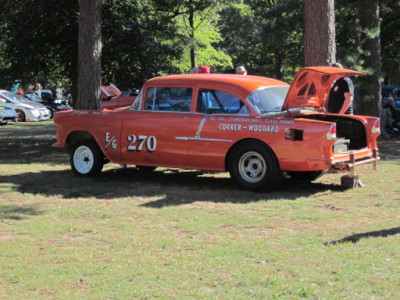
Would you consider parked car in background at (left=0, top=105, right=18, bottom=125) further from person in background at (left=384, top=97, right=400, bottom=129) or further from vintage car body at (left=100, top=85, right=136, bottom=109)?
person in background at (left=384, top=97, right=400, bottom=129)

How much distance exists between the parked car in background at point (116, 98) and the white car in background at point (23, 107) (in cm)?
575

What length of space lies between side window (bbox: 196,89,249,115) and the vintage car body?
14521 millimetres

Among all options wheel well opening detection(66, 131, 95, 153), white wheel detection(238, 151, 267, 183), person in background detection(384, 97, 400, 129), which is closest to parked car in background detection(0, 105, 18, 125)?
person in background detection(384, 97, 400, 129)

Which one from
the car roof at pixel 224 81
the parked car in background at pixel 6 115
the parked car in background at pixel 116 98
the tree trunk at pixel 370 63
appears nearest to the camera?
the car roof at pixel 224 81

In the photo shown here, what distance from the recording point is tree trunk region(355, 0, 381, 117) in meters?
17.6

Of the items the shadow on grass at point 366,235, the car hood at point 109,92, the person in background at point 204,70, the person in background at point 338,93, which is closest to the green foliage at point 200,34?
the car hood at point 109,92

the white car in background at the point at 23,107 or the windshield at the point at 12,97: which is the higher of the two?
the windshield at the point at 12,97

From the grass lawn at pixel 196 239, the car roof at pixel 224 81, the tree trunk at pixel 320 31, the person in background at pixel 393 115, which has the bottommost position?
the grass lawn at pixel 196 239

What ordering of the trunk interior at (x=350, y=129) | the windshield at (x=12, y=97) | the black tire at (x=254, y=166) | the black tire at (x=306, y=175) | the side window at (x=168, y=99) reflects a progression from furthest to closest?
the windshield at (x=12, y=97)
the black tire at (x=306, y=175)
the side window at (x=168, y=99)
the trunk interior at (x=350, y=129)
the black tire at (x=254, y=166)

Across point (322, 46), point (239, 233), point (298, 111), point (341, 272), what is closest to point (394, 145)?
point (322, 46)

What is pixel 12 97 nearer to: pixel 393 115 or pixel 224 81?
pixel 393 115

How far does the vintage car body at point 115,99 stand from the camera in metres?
24.0

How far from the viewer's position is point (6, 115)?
26.4 metres

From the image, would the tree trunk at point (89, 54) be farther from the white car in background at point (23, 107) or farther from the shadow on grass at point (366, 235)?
the white car in background at point (23, 107)
